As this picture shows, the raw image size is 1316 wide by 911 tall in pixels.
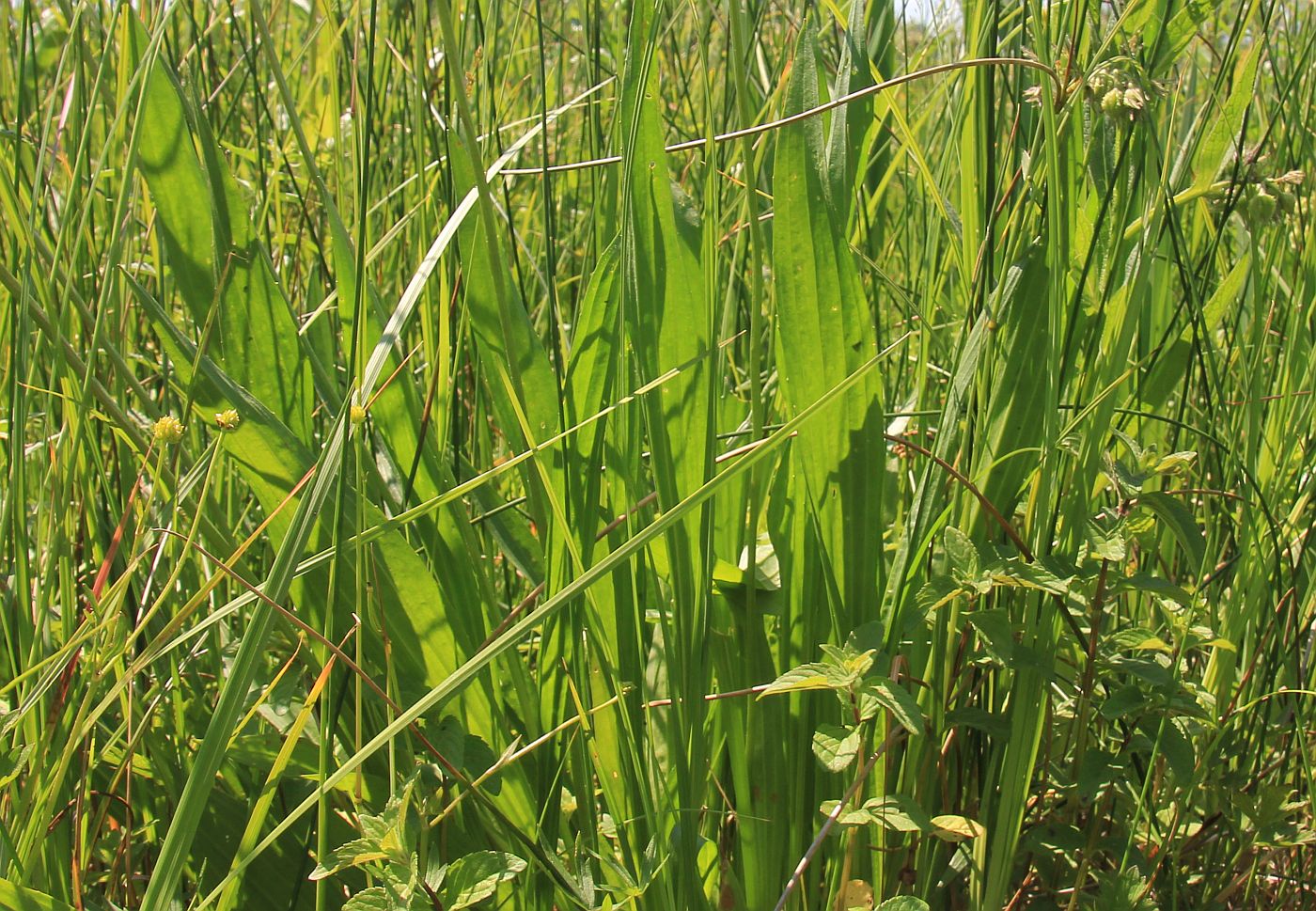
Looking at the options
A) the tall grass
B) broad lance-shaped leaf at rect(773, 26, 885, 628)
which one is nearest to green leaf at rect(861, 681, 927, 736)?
the tall grass

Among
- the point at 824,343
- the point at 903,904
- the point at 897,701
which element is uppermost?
the point at 824,343

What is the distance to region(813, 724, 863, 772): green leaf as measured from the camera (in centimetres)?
66

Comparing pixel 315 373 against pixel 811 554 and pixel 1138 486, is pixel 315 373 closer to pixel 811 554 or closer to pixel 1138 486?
pixel 811 554

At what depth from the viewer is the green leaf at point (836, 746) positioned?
66 centimetres

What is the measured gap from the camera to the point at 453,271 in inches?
36.2

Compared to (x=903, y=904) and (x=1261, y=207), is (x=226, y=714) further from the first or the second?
(x=1261, y=207)

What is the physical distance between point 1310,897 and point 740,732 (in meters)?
0.57

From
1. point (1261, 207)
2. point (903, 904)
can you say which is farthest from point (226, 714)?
point (1261, 207)

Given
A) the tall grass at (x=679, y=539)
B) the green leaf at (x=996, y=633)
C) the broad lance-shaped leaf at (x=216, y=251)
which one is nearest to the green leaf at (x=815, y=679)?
the tall grass at (x=679, y=539)

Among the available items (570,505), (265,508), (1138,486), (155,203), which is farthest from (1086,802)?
(155,203)

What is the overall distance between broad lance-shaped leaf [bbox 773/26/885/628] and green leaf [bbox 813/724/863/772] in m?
0.09

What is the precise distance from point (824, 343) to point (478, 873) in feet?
1.32

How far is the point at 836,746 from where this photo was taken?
682 millimetres

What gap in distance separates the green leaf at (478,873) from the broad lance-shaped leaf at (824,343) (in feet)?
0.89
